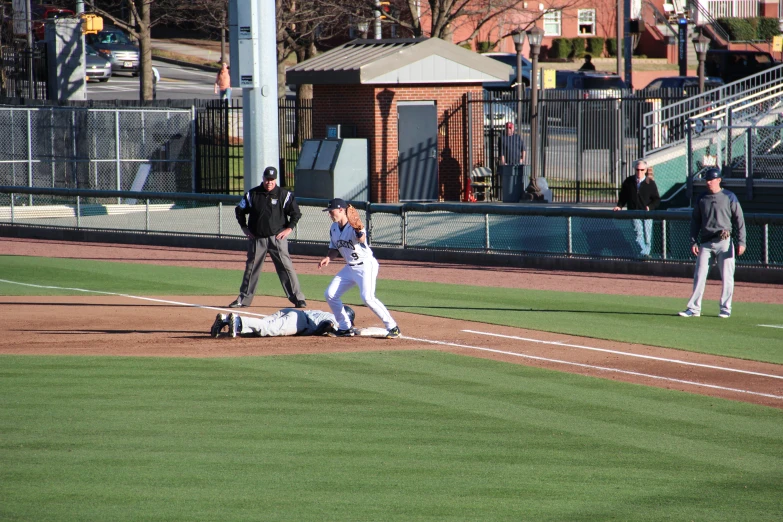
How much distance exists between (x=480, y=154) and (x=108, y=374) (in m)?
19.4

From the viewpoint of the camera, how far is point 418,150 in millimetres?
27422

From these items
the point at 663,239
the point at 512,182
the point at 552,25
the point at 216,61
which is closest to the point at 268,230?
the point at 663,239

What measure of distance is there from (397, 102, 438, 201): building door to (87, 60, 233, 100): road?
71.1ft

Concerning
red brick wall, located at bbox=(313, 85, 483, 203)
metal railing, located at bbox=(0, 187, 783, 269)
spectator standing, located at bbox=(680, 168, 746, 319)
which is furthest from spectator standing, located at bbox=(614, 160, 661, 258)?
Answer: red brick wall, located at bbox=(313, 85, 483, 203)

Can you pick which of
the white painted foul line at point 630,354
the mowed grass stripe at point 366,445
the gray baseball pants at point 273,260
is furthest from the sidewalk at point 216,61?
the mowed grass stripe at point 366,445

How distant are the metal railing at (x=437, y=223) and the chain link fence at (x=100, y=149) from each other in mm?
3487

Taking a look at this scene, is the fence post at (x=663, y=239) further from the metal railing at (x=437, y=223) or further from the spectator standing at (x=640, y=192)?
the spectator standing at (x=640, y=192)

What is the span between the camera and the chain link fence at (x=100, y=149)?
29.0 metres

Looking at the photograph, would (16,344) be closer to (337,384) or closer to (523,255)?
(337,384)

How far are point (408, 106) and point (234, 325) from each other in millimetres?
16147

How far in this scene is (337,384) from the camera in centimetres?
977

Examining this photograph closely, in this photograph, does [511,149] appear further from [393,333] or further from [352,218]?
[352,218]

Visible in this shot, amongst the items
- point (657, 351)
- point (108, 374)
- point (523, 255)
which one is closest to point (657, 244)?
point (523, 255)

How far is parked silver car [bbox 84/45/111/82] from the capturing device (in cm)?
5294
